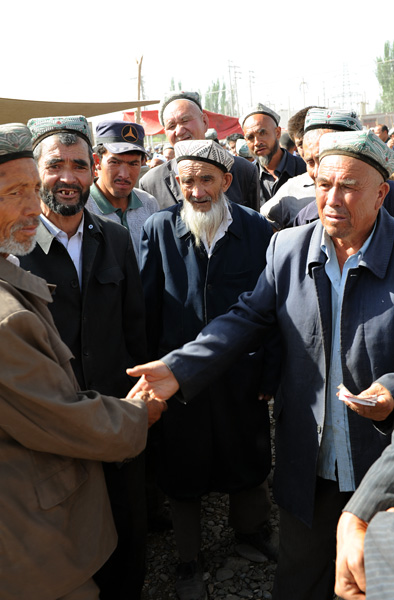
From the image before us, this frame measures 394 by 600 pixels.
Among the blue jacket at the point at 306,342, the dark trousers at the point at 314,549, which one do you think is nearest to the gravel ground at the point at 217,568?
the dark trousers at the point at 314,549

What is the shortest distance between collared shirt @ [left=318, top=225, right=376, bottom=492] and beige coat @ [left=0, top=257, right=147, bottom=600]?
2.86 feet

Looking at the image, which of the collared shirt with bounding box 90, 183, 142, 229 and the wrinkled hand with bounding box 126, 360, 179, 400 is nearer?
the wrinkled hand with bounding box 126, 360, 179, 400

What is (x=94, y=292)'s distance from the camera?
9.00ft

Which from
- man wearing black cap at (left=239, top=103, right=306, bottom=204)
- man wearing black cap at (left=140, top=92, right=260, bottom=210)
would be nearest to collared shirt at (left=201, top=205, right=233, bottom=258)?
man wearing black cap at (left=140, top=92, right=260, bottom=210)

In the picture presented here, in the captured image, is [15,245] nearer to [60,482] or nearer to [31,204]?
[31,204]

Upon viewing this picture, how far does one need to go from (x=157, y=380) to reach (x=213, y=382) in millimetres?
647

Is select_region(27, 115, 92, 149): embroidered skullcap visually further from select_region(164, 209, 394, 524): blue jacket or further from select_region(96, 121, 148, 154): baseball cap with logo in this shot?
select_region(164, 209, 394, 524): blue jacket

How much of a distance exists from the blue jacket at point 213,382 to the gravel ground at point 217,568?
0.48 m

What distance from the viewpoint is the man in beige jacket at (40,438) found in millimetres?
1721

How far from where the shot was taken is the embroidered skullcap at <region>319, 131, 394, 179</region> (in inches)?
85.7

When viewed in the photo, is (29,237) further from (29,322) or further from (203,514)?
(203,514)

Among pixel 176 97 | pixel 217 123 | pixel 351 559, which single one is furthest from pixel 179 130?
pixel 217 123

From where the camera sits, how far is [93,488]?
2.00 m

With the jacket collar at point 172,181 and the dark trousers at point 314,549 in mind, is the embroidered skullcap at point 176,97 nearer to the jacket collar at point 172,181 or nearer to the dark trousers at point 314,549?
the jacket collar at point 172,181
